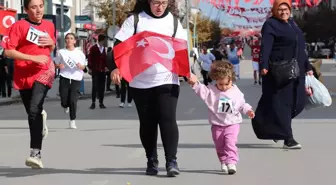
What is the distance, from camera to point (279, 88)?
35.5 feet

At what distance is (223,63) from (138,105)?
100 cm

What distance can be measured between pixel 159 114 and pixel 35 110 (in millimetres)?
1476

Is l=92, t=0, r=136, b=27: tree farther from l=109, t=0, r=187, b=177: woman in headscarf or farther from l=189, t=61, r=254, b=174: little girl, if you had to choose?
l=109, t=0, r=187, b=177: woman in headscarf

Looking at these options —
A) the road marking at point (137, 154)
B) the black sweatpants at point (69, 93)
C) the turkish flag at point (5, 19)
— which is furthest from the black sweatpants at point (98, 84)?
the road marking at point (137, 154)

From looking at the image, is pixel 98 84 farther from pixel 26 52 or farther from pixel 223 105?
pixel 223 105

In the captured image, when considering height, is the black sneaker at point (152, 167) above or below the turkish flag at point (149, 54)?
below

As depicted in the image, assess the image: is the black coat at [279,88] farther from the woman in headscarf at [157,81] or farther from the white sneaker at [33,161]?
the white sneaker at [33,161]

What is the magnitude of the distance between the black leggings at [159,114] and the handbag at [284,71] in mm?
2605

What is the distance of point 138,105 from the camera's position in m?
8.33

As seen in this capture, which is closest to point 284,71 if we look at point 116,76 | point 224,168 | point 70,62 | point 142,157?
point 142,157

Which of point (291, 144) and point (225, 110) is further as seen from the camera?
point (291, 144)

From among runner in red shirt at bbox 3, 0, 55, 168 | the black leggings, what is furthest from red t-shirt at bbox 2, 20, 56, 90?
the black leggings

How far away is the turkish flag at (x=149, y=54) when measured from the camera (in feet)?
27.0

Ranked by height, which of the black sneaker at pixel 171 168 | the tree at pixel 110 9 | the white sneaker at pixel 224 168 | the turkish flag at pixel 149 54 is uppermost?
the turkish flag at pixel 149 54
